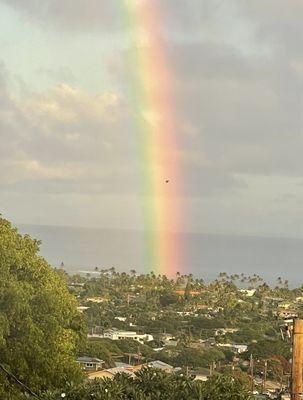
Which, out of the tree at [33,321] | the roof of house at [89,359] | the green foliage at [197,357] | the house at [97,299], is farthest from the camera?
the house at [97,299]

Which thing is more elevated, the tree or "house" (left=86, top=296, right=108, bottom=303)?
"house" (left=86, top=296, right=108, bottom=303)

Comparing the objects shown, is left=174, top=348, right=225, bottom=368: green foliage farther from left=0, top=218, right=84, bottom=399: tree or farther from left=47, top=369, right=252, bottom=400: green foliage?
left=47, top=369, right=252, bottom=400: green foliage

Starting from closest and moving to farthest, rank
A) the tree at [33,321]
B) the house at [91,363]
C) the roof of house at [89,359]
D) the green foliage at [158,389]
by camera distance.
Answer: the green foliage at [158,389] → the tree at [33,321] → the house at [91,363] → the roof of house at [89,359]

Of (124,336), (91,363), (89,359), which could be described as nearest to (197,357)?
(89,359)

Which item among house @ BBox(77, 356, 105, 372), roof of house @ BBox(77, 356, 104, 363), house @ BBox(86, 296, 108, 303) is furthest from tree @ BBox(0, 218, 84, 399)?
house @ BBox(86, 296, 108, 303)

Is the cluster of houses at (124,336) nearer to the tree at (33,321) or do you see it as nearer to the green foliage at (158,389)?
the tree at (33,321)

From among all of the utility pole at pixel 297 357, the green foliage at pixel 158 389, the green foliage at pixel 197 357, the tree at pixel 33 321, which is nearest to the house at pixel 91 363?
the green foliage at pixel 197 357

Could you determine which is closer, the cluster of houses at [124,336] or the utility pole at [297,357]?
the utility pole at [297,357]

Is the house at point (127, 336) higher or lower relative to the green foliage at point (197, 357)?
higher

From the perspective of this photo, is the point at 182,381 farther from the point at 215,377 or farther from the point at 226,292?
the point at 226,292
